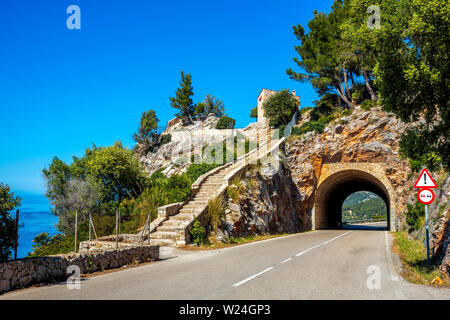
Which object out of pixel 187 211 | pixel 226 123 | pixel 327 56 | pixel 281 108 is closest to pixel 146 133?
pixel 226 123

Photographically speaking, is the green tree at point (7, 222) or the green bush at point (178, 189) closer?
the green tree at point (7, 222)

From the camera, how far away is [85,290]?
22.5 feet

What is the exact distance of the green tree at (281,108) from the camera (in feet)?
159

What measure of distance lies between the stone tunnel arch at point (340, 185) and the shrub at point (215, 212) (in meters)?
18.0

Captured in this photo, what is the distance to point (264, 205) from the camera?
2278 cm

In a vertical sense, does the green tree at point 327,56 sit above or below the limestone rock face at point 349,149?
above

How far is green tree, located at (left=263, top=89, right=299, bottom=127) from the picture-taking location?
48.4 m

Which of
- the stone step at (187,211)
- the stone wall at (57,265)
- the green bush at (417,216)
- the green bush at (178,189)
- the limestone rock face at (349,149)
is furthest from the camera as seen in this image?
the limestone rock face at (349,149)

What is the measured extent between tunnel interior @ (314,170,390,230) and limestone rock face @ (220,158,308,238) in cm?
340

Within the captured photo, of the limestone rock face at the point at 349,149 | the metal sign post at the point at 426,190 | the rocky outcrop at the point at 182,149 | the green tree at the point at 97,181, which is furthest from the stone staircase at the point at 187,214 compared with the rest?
the rocky outcrop at the point at 182,149

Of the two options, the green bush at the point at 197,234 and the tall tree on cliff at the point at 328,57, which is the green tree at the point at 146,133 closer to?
the tall tree on cliff at the point at 328,57

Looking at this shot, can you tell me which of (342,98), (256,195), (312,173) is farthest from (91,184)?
(342,98)

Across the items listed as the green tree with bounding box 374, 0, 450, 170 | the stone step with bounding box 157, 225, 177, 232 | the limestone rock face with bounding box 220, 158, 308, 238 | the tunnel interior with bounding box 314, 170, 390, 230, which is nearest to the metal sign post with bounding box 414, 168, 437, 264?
the green tree with bounding box 374, 0, 450, 170
